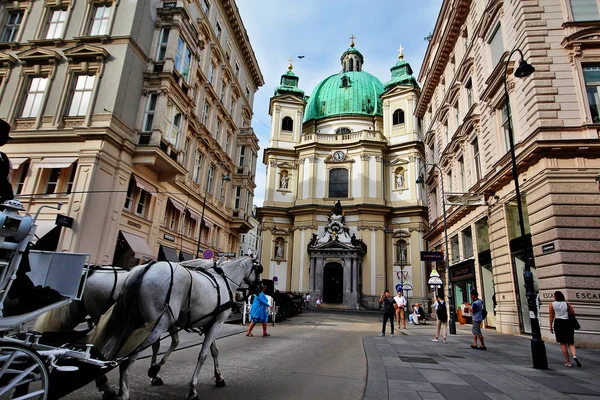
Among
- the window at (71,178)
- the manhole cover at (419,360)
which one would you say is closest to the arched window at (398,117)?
the window at (71,178)

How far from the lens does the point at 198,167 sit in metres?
27.0

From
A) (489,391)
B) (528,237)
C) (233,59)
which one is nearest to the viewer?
(489,391)

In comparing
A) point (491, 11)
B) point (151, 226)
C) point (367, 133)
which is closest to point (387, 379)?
point (151, 226)

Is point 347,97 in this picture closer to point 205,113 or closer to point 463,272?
point 205,113

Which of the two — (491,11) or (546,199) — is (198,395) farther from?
(491,11)

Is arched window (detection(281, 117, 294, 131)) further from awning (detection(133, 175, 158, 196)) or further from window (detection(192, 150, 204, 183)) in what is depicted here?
awning (detection(133, 175, 158, 196))

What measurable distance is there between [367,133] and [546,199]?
36.1 metres

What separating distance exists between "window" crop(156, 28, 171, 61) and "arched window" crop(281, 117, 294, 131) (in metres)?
32.0

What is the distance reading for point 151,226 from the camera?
21156mm

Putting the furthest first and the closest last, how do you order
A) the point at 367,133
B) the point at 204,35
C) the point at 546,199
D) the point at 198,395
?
the point at 367,133, the point at 204,35, the point at 546,199, the point at 198,395

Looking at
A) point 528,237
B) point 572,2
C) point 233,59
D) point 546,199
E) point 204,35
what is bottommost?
point 528,237

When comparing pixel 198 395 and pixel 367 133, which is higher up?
pixel 367 133

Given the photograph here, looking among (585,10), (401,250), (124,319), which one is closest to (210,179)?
(124,319)

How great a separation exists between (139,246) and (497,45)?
73.0 ft
